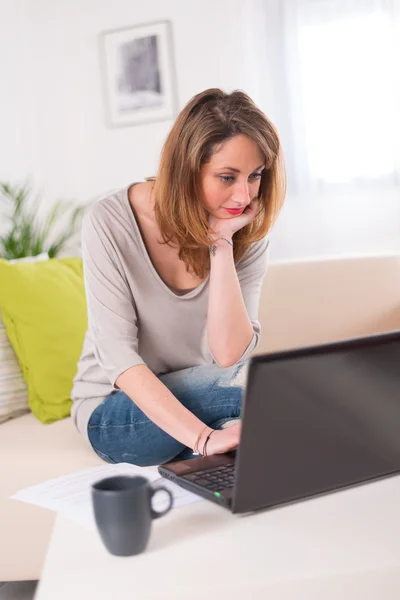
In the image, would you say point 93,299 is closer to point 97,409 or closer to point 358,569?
point 97,409

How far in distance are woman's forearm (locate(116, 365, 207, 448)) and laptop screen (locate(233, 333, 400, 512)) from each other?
1.31 feet

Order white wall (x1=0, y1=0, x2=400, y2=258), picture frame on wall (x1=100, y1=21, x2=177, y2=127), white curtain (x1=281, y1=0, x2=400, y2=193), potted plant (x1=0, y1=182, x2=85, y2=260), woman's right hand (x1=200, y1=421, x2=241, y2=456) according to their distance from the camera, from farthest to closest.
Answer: picture frame on wall (x1=100, y1=21, x2=177, y2=127)
white wall (x1=0, y1=0, x2=400, y2=258)
white curtain (x1=281, y1=0, x2=400, y2=193)
potted plant (x1=0, y1=182, x2=85, y2=260)
woman's right hand (x1=200, y1=421, x2=241, y2=456)

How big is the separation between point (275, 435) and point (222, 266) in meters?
0.81

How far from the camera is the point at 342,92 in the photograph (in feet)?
12.6

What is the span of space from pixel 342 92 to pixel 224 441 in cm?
293

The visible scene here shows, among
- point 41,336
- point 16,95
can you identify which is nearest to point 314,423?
point 41,336

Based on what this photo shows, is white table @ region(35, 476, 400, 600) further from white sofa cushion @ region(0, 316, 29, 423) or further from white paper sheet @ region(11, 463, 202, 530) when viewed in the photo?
white sofa cushion @ region(0, 316, 29, 423)

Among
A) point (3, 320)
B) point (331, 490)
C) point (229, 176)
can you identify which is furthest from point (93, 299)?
point (331, 490)

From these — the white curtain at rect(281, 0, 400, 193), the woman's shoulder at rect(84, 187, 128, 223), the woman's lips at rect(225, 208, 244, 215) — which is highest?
the white curtain at rect(281, 0, 400, 193)

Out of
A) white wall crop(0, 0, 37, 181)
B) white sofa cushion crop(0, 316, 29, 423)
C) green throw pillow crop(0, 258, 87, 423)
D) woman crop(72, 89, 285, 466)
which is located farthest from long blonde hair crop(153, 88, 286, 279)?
white wall crop(0, 0, 37, 181)

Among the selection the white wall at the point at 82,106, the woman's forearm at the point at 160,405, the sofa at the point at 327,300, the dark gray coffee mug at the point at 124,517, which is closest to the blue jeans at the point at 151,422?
the woman's forearm at the point at 160,405

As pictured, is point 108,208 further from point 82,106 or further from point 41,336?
point 82,106

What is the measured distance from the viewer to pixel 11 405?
209 centimetres

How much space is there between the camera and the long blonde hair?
1583 millimetres
